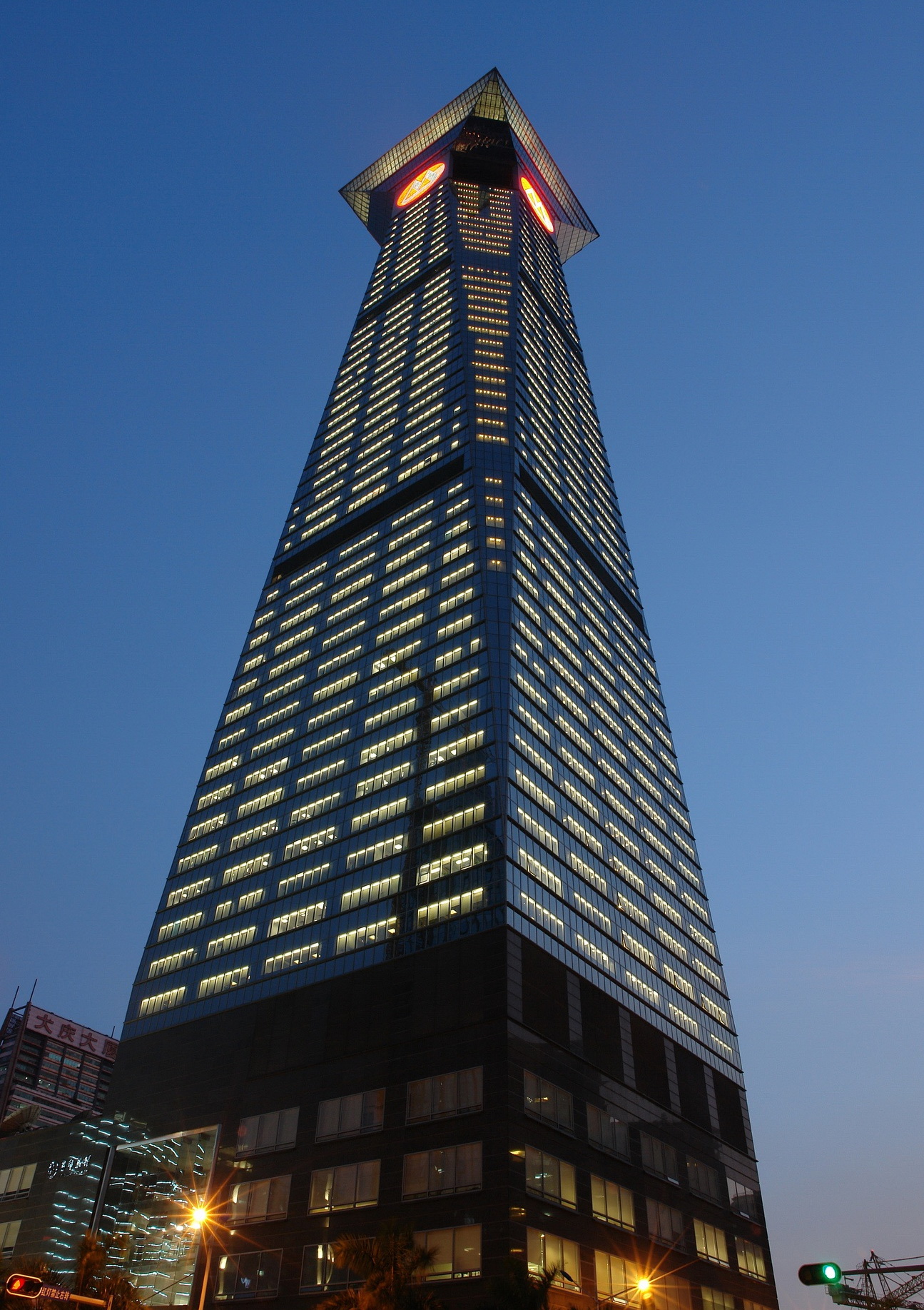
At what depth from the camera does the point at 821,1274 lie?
1227 inches

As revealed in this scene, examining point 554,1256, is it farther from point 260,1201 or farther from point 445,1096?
point 260,1201

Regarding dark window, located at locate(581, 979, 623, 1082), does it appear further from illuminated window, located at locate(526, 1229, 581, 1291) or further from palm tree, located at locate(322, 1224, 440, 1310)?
palm tree, located at locate(322, 1224, 440, 1310)

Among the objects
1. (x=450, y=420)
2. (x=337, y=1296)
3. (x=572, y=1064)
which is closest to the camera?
(x=337, y=1296)

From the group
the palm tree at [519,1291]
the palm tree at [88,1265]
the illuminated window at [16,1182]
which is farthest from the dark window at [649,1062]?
the illuminated window at [16,1182]

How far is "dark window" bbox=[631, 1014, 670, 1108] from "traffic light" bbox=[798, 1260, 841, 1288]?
66.2 meters

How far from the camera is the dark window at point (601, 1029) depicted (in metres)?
90.3

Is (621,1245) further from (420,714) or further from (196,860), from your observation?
(196,860)

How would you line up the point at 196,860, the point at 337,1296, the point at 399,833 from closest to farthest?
the point at 337,1296 → the point at 399,833 → the point at 196,860

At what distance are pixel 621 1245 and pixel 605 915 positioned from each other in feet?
108

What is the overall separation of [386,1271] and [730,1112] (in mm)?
70313

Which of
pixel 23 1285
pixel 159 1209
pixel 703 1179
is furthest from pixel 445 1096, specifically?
pixel 23 1285

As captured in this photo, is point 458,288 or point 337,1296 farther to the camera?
point 458,288

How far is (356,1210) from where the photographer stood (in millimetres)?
79125

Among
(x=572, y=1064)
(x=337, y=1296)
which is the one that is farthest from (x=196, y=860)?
(x=337, y=1296)
